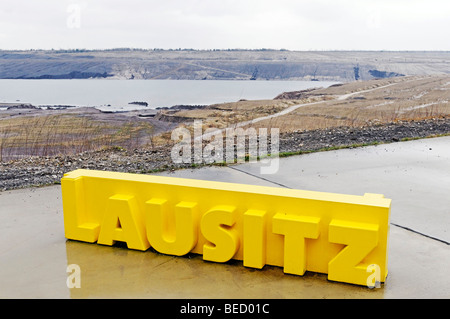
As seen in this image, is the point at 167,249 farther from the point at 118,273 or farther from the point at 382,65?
the point at 382,65

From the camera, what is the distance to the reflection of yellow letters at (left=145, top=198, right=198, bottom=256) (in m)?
5.45

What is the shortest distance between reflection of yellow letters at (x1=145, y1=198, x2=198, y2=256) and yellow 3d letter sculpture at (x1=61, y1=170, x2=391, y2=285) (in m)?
0.01

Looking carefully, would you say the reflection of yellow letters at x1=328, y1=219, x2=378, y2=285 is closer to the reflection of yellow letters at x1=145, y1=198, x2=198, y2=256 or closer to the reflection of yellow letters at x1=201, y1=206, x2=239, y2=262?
the reflection of yellow letters at x1=201, y1=206, x2=239, y2=262

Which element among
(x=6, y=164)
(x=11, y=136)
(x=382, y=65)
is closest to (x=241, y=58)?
(x=382, y=65)

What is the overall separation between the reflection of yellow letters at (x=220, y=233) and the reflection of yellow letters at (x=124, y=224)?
90 centimetres

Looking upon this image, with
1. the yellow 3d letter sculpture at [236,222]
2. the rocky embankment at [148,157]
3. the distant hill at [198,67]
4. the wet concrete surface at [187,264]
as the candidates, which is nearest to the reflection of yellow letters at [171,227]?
the yellow 3d letter sculpture at [236,222]

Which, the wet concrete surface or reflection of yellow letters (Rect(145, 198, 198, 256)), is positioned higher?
reflection of yellow letters (Rect(145, 198, 198, 256))

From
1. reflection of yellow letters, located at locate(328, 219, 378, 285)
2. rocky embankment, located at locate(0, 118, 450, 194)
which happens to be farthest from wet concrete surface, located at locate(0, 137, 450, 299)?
rocky embankment, located at locate(0, 118, 450, 194)

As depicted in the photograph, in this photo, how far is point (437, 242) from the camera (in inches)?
231

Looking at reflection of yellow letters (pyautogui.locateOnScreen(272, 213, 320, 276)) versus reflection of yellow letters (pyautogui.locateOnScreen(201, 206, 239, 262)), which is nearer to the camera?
reflection of yellow letters (pyautogui.locateOnScreen(272, 213, 320, 276))

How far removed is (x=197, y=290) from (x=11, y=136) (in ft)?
76.5

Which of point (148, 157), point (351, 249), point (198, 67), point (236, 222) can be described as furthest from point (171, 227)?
point (198, 67)

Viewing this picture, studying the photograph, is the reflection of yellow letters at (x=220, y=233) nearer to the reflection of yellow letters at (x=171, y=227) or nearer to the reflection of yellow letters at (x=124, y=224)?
the reflection of yellow letters at (x=171, y=227)

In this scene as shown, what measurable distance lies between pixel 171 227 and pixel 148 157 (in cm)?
693
